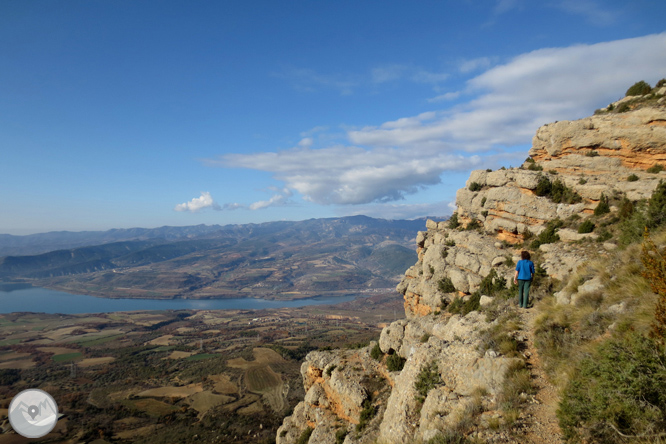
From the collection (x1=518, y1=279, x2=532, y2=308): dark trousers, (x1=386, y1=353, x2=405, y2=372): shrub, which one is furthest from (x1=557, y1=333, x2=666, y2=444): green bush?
(x1=386, y1=353, x2=405, y2=372): shrub

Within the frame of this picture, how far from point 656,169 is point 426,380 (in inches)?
928

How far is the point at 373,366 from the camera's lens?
22.2 meters

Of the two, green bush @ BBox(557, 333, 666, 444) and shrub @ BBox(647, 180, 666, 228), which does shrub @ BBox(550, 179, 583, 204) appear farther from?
green bush @ BBox(557, 333, 666, 444)

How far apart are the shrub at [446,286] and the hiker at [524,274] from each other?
378 inches

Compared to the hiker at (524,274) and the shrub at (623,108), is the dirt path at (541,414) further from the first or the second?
the shrub at (623,108)

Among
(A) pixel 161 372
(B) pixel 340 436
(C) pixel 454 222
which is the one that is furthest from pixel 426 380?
(A) pixel 161 372

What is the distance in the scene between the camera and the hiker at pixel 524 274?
1410cm

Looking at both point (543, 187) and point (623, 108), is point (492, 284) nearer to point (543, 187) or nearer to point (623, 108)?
point (543, 187)

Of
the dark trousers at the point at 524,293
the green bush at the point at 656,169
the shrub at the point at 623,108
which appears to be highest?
the shrub at the point at 623,108

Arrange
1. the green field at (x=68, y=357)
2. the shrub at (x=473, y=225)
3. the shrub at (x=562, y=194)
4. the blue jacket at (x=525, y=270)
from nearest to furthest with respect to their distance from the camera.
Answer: the blue jacket at (x=525, y=270)
the shrub at (x=562, y=194)
the shrub at (x=473, y=225)
the green field at (x=68, y=357)

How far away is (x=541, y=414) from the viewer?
25.4 ft

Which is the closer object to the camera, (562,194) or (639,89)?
(562,194)

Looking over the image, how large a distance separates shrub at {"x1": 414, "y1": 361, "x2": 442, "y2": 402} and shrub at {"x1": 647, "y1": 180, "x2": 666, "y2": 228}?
1328 cm
